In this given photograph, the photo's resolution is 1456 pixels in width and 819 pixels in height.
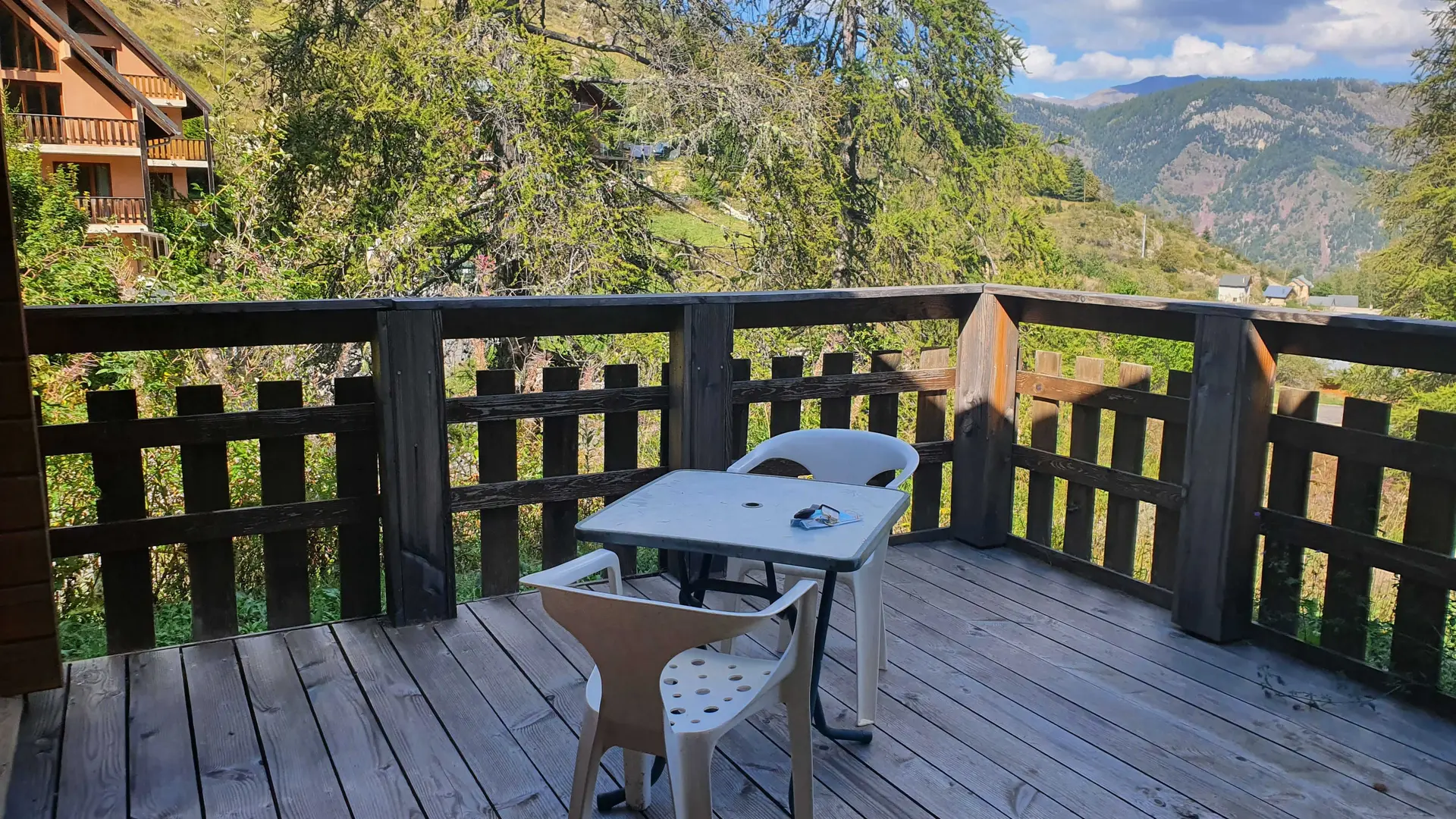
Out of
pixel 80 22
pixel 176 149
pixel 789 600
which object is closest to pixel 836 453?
pixel 789 600

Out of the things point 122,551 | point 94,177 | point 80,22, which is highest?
point 80,22

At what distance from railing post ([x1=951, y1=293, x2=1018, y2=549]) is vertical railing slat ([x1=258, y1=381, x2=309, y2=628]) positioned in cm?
235

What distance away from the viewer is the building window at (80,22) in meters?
15.9

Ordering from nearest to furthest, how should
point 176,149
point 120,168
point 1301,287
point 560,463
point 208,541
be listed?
1. point 208,541
2. point 560,463
3. point 120,168
4. point 176,149
5. point 1301,287

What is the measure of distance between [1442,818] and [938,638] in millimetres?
1268

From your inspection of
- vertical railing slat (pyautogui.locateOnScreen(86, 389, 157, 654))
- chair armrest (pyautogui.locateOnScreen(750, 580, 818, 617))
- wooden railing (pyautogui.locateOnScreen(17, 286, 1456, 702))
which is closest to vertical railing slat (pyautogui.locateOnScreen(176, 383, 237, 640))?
wooden railing (pyautogui.locateOnScreen(17, 286, 1456, 702))

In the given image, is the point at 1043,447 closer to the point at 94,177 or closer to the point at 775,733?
the point at 775,733

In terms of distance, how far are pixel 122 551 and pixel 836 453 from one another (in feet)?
6.55

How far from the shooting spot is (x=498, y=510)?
3.25 m

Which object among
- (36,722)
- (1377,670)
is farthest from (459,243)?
(1377,670)

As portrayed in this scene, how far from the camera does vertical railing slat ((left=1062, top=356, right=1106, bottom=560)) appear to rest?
11.6 ft

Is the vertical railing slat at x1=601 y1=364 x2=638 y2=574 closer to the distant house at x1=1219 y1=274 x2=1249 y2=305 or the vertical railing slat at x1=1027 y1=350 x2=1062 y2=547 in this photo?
the vertical railing slat at x1=1027 y1=350 x2=1062 y2=547

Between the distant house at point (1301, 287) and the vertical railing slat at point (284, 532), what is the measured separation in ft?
107

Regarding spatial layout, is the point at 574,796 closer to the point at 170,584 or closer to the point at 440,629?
the point at 440,629
